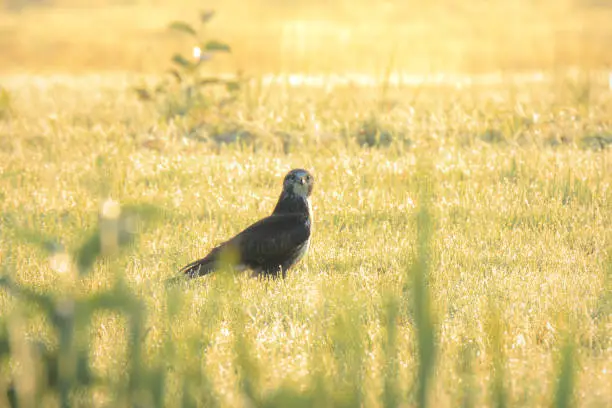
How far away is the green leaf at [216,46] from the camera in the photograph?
11.0 m

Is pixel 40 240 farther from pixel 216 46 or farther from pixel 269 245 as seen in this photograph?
pixel 216 46

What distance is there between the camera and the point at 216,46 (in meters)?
11.0

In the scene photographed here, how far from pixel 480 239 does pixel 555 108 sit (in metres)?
6.25

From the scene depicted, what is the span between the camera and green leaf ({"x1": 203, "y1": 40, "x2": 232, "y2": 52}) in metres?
11.0

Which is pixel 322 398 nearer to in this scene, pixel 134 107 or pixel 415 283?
pixel 415 283

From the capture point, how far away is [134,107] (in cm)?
1337

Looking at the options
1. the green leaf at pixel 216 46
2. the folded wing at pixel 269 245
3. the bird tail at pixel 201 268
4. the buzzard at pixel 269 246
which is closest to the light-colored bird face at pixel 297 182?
the buzzard at pixel 269 246

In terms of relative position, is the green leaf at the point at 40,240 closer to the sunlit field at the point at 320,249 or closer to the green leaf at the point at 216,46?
the sunlit field at the point at 320,249

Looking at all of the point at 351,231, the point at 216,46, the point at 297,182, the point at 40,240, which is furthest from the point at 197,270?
the point at 216,46

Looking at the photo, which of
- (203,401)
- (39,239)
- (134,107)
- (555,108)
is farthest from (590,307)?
(134,107)

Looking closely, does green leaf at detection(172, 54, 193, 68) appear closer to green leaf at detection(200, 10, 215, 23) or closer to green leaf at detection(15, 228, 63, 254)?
green leaf at detection(200, 10, 215, 23)

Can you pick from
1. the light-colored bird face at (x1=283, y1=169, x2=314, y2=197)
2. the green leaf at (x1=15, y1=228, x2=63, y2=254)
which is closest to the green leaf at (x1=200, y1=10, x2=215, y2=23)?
the light-colored bird face at (x1=283, y1=169, x2=314, y2=197)

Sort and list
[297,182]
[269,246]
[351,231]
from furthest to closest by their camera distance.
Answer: [351,231] < [297,182] < [269,246]

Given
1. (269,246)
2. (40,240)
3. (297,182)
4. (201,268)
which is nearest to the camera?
(40,240)
